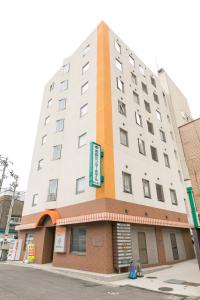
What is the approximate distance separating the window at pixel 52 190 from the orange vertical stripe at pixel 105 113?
623 centimetres

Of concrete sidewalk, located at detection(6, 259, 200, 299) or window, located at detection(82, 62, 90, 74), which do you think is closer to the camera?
concrete sidewalk, located at detection(6, 259, 200, 299)

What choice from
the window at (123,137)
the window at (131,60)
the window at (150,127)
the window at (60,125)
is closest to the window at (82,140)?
the window at (123,137)

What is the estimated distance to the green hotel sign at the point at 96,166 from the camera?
13945 mm

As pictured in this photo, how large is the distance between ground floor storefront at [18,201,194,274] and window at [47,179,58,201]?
5.70 ft

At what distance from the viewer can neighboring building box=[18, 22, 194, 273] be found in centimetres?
1425

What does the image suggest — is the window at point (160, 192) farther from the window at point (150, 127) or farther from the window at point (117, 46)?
the window at point (117, 46)

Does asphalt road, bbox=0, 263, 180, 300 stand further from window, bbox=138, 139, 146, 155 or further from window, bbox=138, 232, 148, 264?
window, bbox=138, 139, 146, 155

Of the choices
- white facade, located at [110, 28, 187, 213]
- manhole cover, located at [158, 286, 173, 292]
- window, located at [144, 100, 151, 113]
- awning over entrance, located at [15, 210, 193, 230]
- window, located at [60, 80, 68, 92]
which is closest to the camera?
manhole cover, located at [158, 286, 173, 292]

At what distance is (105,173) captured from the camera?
48.8 feet

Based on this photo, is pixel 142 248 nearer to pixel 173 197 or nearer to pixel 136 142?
pixel 173 197

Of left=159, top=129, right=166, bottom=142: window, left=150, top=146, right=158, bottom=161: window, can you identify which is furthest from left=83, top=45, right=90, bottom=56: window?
left=150, top=146, right=158, bottom=161: window

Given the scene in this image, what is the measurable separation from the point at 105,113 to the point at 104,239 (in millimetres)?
10217

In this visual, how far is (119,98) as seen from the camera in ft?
67.4

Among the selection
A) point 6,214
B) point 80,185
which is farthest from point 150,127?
point 6,214
